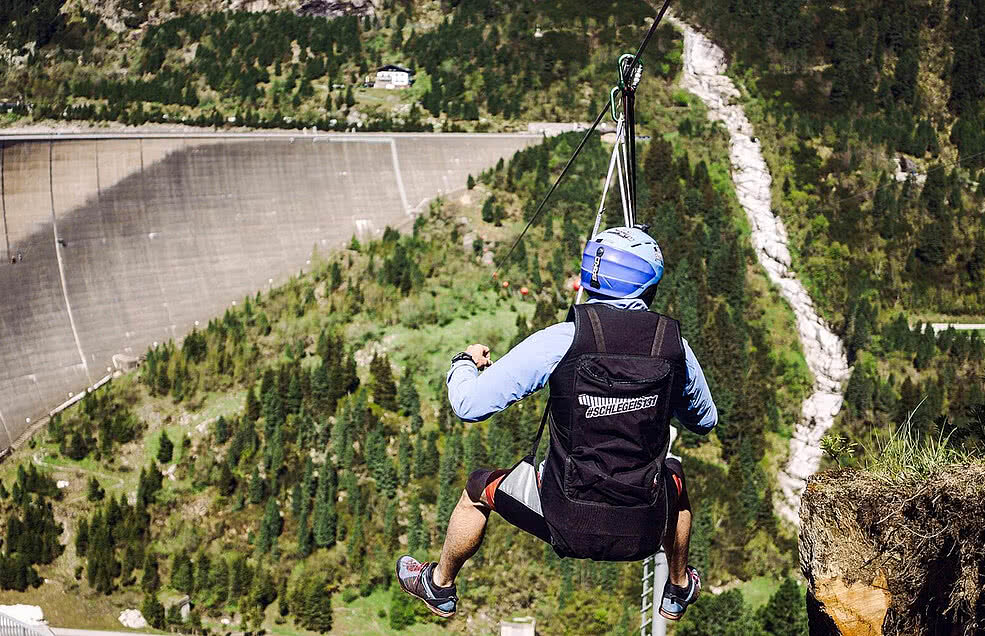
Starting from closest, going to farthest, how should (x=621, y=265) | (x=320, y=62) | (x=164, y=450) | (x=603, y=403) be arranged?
(x=603, y=403) → (x=621, y=265) → (x=164, y=450) → (x=320, y=62)

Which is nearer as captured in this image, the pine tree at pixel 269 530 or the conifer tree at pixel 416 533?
the conifer tree at pixel 416 533

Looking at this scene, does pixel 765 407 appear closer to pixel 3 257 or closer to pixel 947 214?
pixel 947 214

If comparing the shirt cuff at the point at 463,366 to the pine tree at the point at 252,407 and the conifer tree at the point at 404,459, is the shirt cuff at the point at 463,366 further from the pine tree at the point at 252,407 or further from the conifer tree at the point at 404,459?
the pine tree at the point at 252,407

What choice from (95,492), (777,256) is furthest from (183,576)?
(777,256)

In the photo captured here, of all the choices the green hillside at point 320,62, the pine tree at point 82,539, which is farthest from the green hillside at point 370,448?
the green hillside at point 320,62

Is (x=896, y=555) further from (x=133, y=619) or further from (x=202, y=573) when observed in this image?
(x=133, y=619)

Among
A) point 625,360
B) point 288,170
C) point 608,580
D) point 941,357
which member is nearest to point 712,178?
point 941,357
